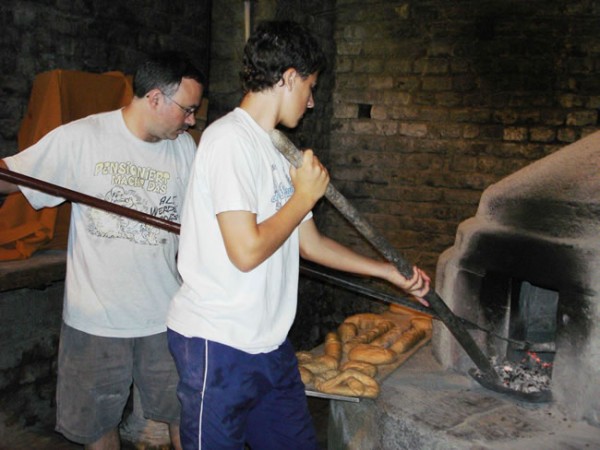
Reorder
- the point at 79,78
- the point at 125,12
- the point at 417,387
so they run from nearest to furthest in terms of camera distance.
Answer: the point at 417,387 < the point at 79,78 < the point at 125,12

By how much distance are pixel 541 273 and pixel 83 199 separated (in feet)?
5.92

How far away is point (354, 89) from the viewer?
638 centimetres

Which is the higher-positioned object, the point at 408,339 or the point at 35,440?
the point at 408,339

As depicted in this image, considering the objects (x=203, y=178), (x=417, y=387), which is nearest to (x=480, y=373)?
(x=417, y=387)

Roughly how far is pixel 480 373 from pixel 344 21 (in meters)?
4.03

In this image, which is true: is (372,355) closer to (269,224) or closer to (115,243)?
(115,243)

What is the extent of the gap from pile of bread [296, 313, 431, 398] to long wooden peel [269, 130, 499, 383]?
45cm

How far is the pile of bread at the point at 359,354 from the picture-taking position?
3.08 m

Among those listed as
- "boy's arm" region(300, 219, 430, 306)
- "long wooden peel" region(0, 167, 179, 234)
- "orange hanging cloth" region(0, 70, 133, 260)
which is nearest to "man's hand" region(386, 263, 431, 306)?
"boy's arm" region(300, 219, 430, 306)

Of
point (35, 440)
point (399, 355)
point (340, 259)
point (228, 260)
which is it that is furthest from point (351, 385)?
point (35, 440)

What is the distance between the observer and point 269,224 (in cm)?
193

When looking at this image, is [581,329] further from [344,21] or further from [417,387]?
[344,21]

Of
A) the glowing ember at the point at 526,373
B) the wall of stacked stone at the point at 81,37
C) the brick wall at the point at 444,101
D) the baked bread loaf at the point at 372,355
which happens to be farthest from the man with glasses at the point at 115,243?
the brick wall at the point at 444,101

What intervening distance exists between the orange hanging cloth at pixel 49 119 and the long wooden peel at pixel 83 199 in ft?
3.96
